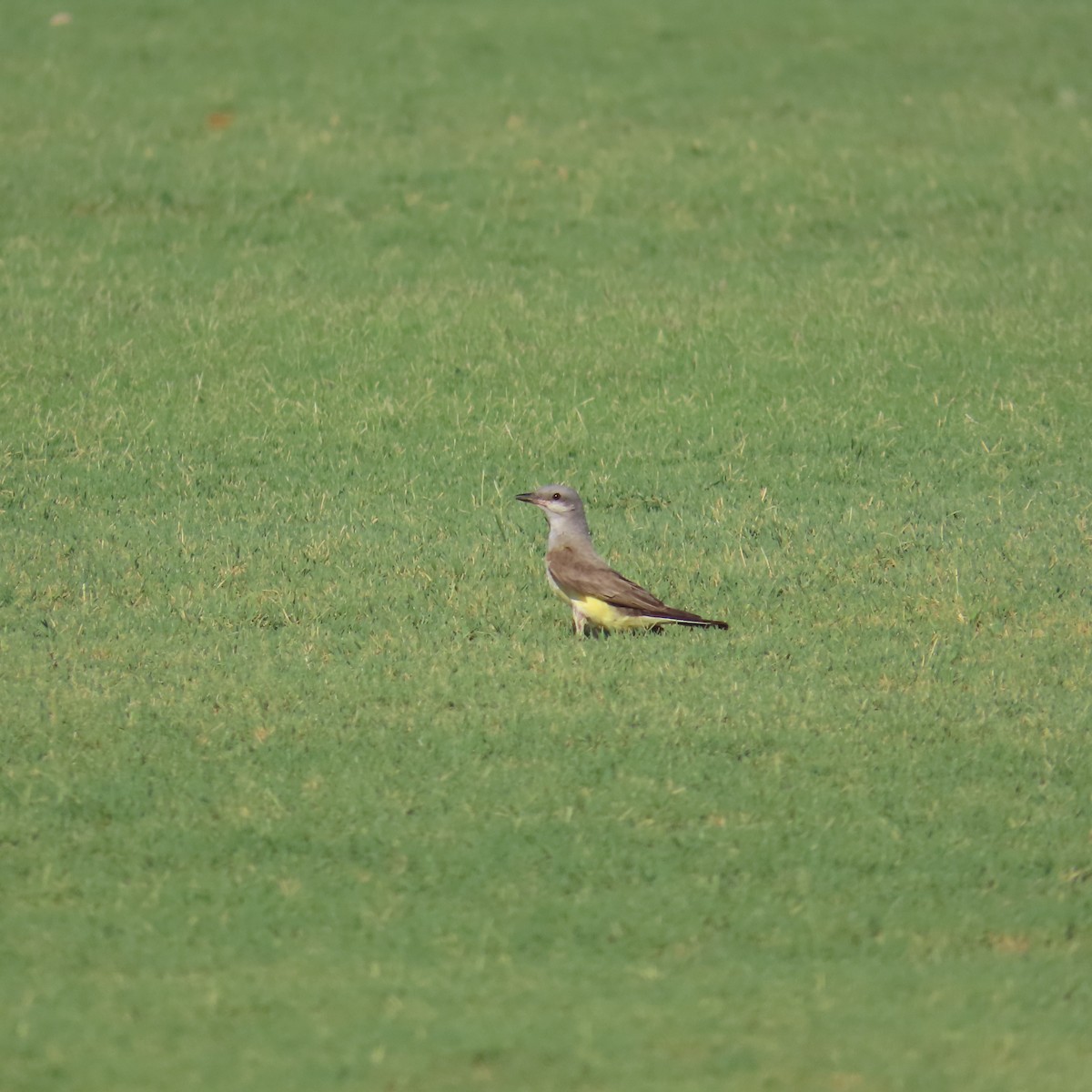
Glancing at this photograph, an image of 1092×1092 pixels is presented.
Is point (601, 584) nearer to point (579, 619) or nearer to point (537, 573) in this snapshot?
point (579, 619)

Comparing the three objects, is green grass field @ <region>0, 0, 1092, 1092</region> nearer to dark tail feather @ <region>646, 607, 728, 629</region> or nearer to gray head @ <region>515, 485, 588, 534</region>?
dark tail feather @ <region>646, 607, 728, 629</region>

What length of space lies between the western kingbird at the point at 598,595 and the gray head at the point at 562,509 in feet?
0.39

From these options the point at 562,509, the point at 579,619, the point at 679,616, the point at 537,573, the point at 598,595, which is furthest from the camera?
the point at 537,573

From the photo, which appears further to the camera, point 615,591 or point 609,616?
point 609,616

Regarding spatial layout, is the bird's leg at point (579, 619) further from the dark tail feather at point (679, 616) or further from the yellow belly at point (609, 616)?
the dark tail feather at point (679, 616)

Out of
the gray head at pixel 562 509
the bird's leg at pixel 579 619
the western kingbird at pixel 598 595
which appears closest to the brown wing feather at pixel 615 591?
the western kingbird at pixel 598 595

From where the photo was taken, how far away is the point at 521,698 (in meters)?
9.38

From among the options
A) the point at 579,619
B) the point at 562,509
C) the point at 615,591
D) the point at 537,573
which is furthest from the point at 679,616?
the point at 537,573

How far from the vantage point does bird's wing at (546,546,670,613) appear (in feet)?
33.7

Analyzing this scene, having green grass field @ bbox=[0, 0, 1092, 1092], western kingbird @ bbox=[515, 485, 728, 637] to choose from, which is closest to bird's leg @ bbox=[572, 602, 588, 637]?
western kingbird @ bbox=[515, 485, 728, 637]

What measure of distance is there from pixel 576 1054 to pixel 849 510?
23.8 feet

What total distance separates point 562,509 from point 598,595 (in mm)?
982

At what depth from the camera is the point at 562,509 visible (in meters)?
11.1

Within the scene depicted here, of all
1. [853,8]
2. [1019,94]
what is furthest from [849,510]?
[853,8]
